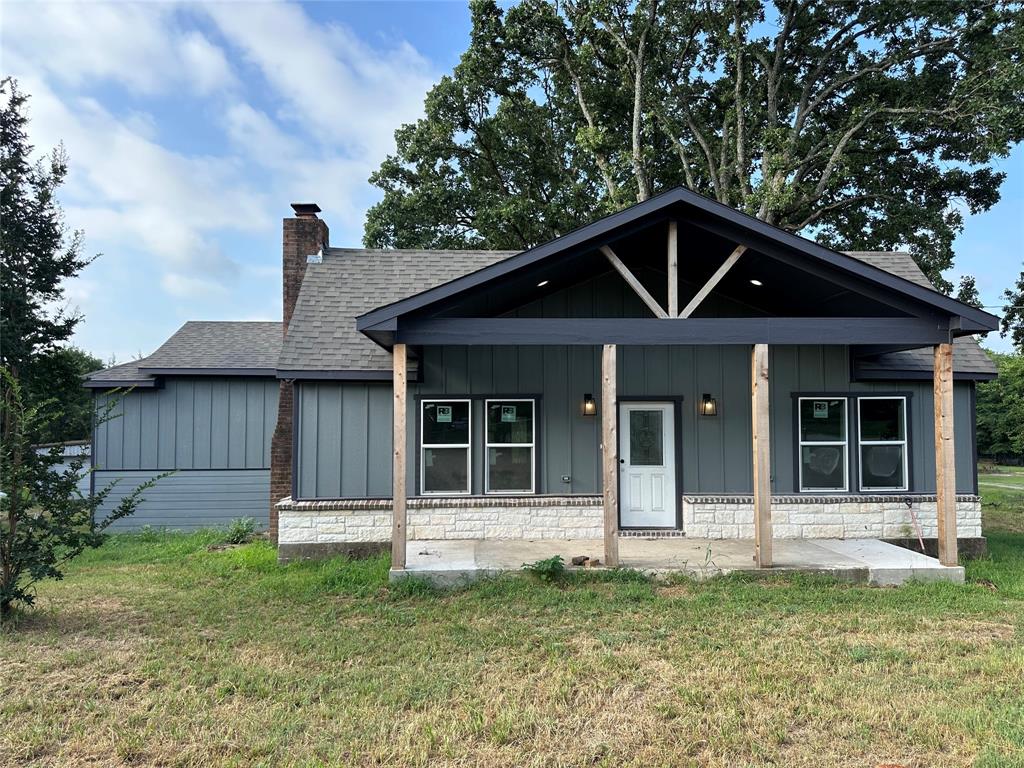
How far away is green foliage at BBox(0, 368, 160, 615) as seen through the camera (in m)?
4.99

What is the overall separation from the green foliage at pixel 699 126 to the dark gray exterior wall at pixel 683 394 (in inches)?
368

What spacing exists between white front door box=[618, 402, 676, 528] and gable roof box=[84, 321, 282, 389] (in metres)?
6.58

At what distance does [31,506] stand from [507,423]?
17.7ft

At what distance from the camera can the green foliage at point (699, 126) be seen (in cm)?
1777

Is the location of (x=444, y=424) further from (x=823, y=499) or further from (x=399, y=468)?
(x=823, y=499)

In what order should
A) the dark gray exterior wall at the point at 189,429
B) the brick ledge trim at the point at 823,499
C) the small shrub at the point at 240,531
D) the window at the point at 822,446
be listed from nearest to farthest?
the brick ledge trim at the point at 823,499
the window at the point at 822,446
the small shrub at the point at 240,531
the dark gray exterior wall at the point at 189,429

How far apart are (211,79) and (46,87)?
292 centimetres

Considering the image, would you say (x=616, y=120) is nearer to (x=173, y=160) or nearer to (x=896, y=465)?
(x=173, y=160)

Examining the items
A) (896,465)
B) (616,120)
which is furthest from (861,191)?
(896,465)

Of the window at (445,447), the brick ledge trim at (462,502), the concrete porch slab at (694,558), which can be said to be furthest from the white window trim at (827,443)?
the window at (445,447)

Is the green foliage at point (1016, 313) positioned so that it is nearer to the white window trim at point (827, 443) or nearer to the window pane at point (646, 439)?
the white window trim at point (827, 443)

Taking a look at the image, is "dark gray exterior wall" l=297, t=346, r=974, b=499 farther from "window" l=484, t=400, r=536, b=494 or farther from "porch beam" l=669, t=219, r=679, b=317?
"porch beam" l=669, t=219, r=679, b=317

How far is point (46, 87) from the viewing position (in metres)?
11.3

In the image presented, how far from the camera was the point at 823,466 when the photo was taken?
880 cm
